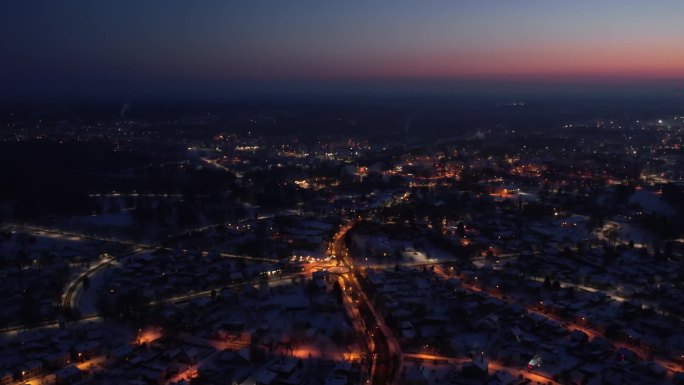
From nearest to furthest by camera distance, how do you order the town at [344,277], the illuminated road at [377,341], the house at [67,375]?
the house at [67,375] → the illuminated road at [377,341] → the town at [344,277]

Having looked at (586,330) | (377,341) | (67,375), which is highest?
(67,375)

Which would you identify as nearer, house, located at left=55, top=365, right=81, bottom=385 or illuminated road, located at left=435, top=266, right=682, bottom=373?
house, located at left=55, top=365, right=81, bottom=385

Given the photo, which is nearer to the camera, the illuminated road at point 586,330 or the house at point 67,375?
the house at point 67,375

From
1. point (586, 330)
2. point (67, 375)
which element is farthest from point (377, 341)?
point (67, 375)

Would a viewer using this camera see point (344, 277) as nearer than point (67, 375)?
No

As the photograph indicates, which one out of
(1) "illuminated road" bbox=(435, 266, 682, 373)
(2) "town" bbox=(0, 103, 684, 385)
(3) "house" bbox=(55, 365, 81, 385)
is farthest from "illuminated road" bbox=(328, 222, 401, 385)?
(3) "house" bbox=(55, 365, 81, 385)

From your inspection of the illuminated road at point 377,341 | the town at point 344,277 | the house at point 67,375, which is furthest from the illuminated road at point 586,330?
the house at point 67,375

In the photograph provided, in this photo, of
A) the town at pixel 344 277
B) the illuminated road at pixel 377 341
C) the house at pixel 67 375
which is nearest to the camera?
the house at pixel 67 375

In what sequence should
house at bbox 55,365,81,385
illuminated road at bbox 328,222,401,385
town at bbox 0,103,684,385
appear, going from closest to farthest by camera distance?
1. house at bbox 55,365,81,385
2. illuminated road at bbox 328,222,401,385
3. town at bbox 0,103,684,385

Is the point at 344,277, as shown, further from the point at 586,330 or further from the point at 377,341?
the point at 586,330

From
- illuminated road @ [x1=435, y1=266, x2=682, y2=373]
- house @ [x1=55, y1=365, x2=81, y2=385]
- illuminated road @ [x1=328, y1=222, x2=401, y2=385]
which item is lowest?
illuminated road @ [x1=435, y1=266, x2=682, y2=373]

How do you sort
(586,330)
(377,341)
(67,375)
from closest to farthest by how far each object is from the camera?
(67,375)
(377,341)
(586,330)

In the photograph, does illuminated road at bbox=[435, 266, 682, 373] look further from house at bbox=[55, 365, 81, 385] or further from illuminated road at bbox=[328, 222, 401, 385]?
house at bbox=[55, 365, 81, 385]

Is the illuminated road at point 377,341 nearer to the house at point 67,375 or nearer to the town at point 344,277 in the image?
the town at point 344,277
